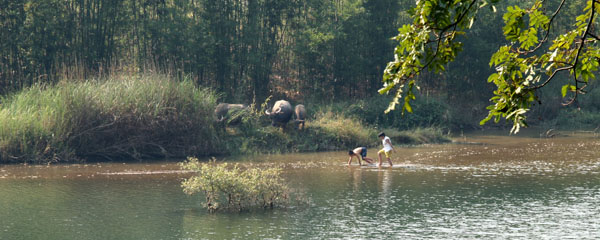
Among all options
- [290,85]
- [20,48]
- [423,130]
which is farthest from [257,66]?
[20,48]

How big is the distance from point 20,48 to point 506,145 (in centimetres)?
2017

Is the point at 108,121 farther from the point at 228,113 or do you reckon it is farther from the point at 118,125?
the point at 228,113

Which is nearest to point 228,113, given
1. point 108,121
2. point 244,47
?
point 108,121

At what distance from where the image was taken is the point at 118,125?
24.8 m

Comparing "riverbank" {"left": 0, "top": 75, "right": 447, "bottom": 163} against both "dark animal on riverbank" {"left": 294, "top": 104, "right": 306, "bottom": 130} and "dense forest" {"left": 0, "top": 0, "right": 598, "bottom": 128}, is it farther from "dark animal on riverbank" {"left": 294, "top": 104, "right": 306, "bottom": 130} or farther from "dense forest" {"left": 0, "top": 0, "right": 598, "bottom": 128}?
"dense forest" {"left": 0, "top": 0, "right": 598, "bottom": 128}

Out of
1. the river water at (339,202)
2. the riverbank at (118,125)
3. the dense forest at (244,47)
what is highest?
the dense forest at (244,47)

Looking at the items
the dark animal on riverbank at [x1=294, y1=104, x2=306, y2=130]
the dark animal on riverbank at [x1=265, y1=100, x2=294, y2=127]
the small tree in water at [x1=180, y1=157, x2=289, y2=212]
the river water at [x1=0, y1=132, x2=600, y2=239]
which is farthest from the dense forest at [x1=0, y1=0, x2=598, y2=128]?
the small tree in water at [x1=180, y1=157, x2=289, y2=212]

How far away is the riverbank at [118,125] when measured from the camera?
77.8 feet

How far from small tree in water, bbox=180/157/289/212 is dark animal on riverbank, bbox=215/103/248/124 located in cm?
1155

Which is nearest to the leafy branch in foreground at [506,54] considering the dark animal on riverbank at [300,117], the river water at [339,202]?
the river water at [339,202]

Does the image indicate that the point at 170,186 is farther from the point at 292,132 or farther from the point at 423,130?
the point at 423,130

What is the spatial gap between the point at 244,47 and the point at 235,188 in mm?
18645

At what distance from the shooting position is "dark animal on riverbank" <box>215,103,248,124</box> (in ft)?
90.4

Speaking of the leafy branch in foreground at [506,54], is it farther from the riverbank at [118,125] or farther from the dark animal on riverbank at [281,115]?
the dark animal on riverbank at [281,115]
